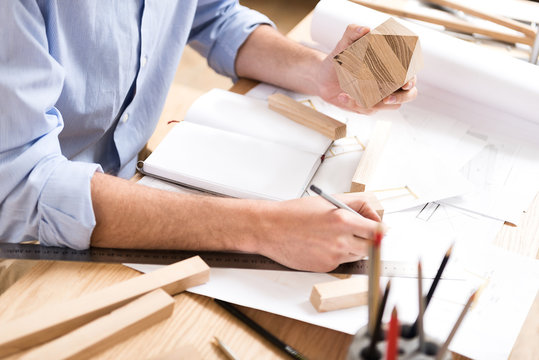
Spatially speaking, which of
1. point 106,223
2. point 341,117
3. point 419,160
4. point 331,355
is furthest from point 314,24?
point 331,355

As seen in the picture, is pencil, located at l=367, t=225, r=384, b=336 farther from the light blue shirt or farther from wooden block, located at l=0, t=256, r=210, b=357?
the light blue shirt

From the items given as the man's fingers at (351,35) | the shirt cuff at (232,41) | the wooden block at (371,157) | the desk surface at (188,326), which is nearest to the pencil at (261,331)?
the desk surface at (188,326)

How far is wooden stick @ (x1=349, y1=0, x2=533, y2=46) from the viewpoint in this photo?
4.54 ft

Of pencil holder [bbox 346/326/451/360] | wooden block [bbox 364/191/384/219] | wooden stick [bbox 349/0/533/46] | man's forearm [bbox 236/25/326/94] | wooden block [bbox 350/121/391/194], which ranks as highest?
wooden stick [bbox 349/0/533/46]

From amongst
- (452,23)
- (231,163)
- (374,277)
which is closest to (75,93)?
(231,163)

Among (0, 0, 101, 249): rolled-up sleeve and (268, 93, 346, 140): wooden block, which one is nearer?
(0, 0, 101, 249): rolled-up sleeve

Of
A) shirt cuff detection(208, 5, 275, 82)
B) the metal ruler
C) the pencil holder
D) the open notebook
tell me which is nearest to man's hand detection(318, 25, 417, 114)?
the open notebook

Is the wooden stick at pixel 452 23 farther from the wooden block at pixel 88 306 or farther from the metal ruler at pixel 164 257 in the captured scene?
the wooden block at pixel 88 306

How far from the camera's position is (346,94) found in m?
1.12

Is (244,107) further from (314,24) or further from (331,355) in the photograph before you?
(331,355)

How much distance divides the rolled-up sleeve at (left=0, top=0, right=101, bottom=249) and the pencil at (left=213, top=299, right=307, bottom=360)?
0.24 metres

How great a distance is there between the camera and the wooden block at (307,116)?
1.08m

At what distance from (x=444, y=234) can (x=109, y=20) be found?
69 cm

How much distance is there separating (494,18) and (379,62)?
2.10 feet
